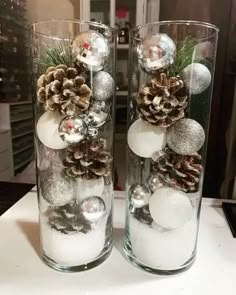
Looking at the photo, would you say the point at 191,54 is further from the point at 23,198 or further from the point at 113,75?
the point at 23,198

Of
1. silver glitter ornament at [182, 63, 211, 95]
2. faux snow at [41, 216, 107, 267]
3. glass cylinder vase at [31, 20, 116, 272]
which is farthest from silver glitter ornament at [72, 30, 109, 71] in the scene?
faux snow at [41, 216, 107, 267]

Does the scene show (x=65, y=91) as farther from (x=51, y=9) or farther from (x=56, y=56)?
(x=51, y=9)

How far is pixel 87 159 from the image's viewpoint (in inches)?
15.6

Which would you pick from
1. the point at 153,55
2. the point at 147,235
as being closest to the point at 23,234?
the point at 147,235

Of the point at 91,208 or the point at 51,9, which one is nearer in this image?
the point at 91,208

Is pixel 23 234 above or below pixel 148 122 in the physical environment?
below

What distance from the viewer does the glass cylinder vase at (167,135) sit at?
1.22 feet

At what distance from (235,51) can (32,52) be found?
0.50 meters

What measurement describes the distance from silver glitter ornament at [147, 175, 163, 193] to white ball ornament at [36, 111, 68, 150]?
0.39 ft

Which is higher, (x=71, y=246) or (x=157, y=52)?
(x=157, y=52)

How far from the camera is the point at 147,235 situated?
42cm

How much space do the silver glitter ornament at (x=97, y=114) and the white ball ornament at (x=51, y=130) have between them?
1.4 inches

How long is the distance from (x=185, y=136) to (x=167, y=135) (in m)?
0.02

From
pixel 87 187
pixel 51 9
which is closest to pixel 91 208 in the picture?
pixel 87 187
